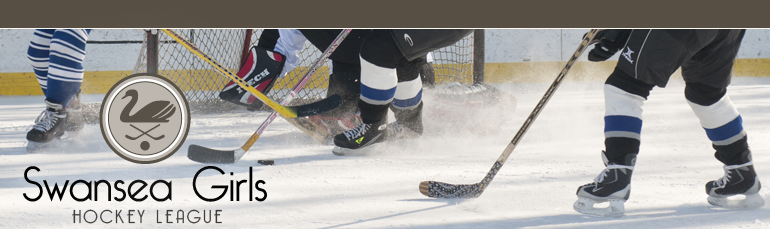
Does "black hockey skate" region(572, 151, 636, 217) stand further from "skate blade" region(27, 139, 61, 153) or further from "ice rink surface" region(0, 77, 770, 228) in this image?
"skate blade" region(27, 139, 61, 153)

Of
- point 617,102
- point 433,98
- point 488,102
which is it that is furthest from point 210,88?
point 617,102

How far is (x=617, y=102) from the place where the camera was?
1.27m

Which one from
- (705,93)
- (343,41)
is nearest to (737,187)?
(705,93)

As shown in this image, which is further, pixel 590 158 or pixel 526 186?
pixel 590 158

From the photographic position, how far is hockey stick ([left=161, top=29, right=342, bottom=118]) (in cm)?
174

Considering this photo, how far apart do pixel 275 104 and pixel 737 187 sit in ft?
3.91

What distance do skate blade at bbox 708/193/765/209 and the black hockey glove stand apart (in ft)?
1.10

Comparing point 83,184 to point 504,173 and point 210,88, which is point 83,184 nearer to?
point 504,173

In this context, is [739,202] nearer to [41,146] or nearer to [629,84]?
[629,84]

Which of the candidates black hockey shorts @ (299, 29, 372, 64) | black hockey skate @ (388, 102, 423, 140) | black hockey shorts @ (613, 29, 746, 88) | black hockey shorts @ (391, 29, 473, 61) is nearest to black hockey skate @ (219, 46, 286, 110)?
black hockey shorts @ (299, 29, 372, 64)

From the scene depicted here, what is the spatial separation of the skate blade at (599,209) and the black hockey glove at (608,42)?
0.29 m

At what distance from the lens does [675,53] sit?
3.86 ft

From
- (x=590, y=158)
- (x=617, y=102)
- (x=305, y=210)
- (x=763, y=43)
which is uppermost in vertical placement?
(x=617, y=102)

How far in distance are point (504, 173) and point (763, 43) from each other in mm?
3676
